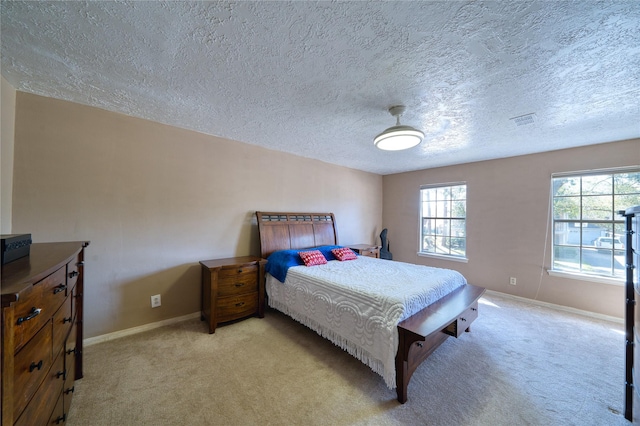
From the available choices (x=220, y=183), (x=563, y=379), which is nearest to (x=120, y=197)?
(x=220, y=183)

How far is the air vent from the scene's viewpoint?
7.61ft

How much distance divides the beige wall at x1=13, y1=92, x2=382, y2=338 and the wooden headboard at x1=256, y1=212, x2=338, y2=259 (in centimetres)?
20

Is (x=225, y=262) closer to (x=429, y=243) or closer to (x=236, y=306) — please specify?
(x=236, y=306)

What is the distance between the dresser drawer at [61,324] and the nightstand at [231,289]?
47.5 inches

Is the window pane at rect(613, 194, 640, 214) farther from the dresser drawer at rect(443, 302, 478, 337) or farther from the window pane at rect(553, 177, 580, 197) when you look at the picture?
the dresser drawer at rect(443, 302, 478, 337)

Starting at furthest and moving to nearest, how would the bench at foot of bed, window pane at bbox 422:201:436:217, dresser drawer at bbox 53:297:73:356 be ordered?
window pane at bbox 422:201:436:217, the bench at foot of bed, dresser drawer at bbox 53:297:73:356

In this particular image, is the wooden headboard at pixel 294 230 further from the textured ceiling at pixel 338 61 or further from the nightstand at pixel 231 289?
the textured ceiling at pixel 338 61

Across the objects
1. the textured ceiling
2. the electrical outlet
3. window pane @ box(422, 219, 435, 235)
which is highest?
the textured ceiling

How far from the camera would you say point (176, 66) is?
5.37ft

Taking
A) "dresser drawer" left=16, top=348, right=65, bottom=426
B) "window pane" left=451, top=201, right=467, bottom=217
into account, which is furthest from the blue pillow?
"window pane" left=451, top=201, right=467, bottom=217

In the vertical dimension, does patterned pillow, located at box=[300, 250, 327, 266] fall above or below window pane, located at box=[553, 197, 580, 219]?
below

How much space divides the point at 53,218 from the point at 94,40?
1693 mm

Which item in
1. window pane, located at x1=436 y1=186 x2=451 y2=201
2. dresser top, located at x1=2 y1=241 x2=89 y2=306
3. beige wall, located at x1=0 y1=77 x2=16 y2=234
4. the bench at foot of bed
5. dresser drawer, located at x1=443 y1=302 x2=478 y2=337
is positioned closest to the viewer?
dresser top, located at x1=2 y1=241 x2=89 y2=306

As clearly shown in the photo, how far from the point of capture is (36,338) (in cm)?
90
